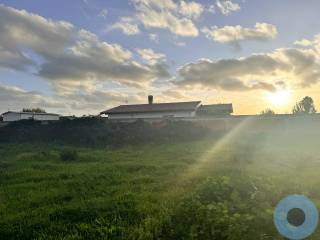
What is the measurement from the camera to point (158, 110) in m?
47.8

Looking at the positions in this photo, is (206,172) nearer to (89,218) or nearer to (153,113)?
(89,218)

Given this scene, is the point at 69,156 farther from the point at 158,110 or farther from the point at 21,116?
the point at 21,116

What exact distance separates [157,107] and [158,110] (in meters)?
1.33

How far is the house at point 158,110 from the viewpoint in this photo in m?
45.7

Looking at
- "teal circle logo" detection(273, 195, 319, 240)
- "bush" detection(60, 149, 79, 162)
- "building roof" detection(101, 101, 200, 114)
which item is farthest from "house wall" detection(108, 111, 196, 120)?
"teal circle logo" detection(273, 195, 319, 240)

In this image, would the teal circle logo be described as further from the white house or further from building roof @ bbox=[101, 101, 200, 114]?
building roof @ bbox=[101, 101, 200, 114]

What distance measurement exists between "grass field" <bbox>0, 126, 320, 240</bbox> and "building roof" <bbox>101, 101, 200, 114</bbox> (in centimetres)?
2727

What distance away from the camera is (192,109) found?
4494 cm

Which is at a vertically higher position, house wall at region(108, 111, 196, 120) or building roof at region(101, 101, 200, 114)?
building roof at region(101, 101, 200, 114)

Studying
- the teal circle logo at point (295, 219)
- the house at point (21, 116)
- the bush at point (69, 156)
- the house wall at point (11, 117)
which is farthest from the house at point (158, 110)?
the teal circle logo at point (295, 219)

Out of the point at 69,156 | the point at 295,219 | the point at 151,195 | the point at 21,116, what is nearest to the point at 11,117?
the point at 21,116

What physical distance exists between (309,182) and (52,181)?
8.67 m

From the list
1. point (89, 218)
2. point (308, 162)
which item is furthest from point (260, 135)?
point (89, 218)

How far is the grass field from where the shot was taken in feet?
23.7
